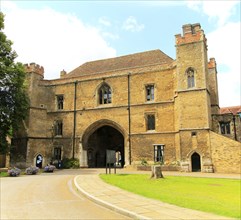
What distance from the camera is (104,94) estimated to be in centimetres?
3083

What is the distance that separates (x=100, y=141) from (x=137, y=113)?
885cm

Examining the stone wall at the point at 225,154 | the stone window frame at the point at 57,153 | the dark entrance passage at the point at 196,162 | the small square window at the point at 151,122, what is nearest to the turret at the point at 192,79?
the stone wall at the point at 225,154

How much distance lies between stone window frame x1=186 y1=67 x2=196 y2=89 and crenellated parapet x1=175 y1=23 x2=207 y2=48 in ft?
9.48

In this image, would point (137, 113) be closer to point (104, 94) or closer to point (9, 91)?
point (104, 94)

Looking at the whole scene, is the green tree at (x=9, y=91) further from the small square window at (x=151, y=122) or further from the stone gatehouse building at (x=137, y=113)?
the small square window at (x=151, y=122)

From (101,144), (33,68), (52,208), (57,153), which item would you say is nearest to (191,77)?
(101,144)

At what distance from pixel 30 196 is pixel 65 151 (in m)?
20.7

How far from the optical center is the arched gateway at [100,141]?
100 ft

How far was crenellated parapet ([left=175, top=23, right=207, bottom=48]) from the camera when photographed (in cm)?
2558

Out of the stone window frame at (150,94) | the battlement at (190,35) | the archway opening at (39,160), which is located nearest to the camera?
the battlement at (190,35)

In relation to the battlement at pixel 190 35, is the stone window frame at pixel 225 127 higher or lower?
lower

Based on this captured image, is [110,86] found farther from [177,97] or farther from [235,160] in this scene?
[235,160]

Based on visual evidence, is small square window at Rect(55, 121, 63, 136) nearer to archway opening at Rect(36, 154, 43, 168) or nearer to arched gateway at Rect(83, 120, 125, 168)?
archway opening at Rect(36, 154, 43, 168)

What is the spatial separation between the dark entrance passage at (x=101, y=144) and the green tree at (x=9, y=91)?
31.4 ft
